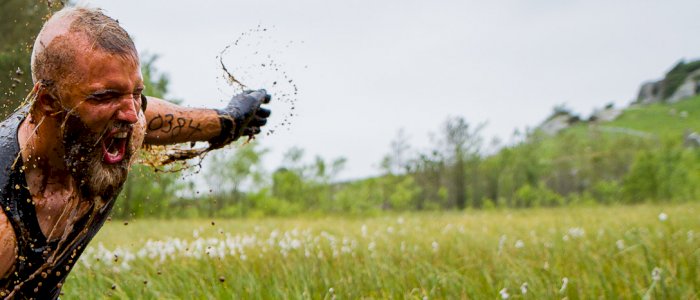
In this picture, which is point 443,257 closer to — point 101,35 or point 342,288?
point 342,288

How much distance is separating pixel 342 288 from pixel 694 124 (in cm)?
11496

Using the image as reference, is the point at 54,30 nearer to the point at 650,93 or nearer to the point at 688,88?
the point at 688,88

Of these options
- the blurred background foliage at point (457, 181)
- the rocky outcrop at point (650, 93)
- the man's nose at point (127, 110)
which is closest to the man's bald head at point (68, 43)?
the man's nose at point (127, 110)

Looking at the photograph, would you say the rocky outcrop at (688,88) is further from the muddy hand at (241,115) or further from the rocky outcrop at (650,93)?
the muddy hand at (241,115)

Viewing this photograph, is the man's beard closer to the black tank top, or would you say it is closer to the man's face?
the man's face

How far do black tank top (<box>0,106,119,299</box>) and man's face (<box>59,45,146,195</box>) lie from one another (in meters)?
0.19

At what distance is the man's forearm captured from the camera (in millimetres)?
2879

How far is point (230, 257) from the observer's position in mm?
5203

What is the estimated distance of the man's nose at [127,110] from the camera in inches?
76.7

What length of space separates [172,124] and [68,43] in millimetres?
1089

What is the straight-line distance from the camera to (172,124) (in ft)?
9.68

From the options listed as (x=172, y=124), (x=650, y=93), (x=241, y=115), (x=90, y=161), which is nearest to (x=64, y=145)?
(x=90, y=161)

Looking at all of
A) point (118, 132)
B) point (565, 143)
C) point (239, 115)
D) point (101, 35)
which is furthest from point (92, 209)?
point (565, 143)

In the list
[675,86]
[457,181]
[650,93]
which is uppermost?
[675,86]
